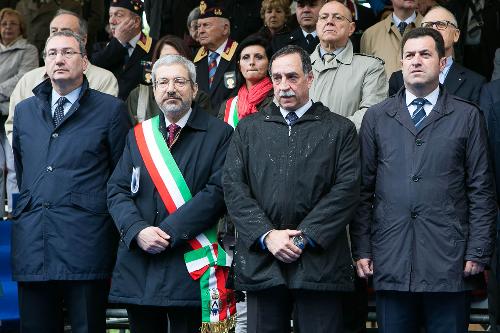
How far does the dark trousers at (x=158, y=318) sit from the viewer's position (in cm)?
730

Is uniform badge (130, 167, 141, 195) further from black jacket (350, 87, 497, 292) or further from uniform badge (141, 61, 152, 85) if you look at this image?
uniform badge (141, 61, 152, 85)

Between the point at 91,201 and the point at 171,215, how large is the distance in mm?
644

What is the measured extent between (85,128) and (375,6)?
4.71 meters

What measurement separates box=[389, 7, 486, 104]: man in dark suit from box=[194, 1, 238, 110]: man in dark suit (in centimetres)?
150

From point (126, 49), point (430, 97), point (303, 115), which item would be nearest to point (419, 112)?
point (430, 97)

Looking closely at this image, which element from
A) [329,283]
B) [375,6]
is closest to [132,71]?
[375,6]

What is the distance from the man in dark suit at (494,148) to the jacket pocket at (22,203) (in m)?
2.94

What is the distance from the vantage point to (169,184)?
734 cm

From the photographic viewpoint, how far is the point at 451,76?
8.14m

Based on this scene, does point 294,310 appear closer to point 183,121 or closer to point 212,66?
point 183,121

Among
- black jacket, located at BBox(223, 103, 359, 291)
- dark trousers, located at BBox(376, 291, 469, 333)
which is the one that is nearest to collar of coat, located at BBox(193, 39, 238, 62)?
black jacket, located at BBox(223, 103, 359, 291)

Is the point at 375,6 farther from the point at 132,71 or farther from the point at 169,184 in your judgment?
the point at 169,184

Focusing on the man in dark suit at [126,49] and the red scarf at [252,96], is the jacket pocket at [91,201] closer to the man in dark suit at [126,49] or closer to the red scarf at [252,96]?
the red scarf at [252,96]

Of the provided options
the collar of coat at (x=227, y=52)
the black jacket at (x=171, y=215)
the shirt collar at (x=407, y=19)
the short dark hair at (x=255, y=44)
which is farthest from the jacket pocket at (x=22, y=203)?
the shirt collar at (x=407, y=19)
